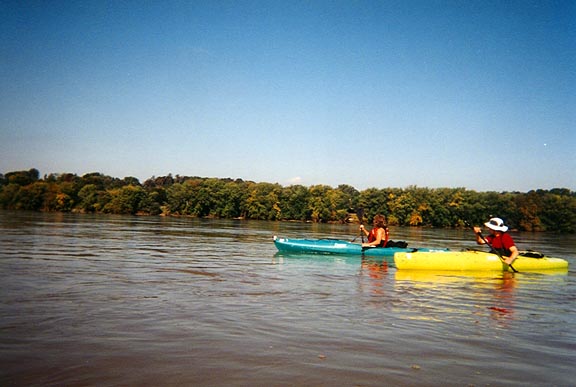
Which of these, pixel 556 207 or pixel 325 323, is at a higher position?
pixel 556 207

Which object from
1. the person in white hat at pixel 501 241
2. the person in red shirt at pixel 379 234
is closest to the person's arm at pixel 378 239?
the person in red shirt at pixel 379 234

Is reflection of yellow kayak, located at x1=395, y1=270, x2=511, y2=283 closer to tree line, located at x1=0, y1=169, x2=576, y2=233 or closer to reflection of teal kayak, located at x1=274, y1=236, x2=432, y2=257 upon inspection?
reflection of teal kayak, located at x1=274, y1=236, x2=432, y2=257

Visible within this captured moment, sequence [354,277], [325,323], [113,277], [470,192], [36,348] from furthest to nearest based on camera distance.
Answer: [470,192] < [354,277] < [113,277] < [325,323] < [36,348]

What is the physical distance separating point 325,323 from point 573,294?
23.8 feet

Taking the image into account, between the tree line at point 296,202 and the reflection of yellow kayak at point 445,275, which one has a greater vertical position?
the tree line at point 296,202

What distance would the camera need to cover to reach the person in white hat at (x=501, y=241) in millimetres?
13203

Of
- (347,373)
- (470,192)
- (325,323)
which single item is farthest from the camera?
(470,192)

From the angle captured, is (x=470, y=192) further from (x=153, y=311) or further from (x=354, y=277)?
(x=153, y=311)

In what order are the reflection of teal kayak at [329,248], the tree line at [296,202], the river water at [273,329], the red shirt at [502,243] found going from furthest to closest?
1. the tree line at [296,202]
2. the reflection of teal kayak at [329,248]
3. the red shirt at [502,243]
4. the river water at [273,329]

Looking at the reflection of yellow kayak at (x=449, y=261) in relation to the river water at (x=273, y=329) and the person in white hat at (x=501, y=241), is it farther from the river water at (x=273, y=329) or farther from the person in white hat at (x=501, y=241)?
the river water at (x=273, y=329)

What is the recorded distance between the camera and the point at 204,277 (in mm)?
10578

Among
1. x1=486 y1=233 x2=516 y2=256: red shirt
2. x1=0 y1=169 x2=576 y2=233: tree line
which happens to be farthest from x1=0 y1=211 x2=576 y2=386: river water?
x1=0 y1=169 x2=576 y2=233: tree line

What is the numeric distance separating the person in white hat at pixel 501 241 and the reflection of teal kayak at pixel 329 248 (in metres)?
3.32

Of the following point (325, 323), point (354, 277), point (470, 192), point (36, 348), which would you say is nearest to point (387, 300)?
point (325, 323)
